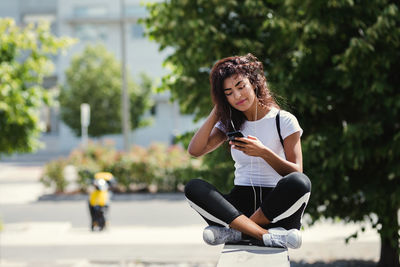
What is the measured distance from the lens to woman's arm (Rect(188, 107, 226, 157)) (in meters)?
2.86

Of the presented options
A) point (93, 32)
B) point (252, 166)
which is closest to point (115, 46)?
point (93, 32)

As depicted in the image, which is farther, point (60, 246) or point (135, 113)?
point (135, 113)

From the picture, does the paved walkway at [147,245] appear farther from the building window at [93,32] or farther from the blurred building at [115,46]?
the building window at [93,32]

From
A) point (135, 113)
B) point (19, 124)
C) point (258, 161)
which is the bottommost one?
point (135, 113)

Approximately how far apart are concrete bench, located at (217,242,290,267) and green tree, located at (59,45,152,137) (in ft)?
104

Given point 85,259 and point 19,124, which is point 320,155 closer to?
point 85,259

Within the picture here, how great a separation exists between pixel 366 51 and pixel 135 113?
31.3 m

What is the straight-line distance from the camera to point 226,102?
2.88 meters

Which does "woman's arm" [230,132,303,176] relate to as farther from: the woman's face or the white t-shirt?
the woman's face

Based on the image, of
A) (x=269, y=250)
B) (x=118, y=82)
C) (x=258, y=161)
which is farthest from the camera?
(x=118, y=82)

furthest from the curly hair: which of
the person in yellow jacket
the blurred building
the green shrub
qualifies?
the blurred building

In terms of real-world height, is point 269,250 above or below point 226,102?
below

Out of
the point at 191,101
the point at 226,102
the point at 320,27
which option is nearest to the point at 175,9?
the point at 191,101

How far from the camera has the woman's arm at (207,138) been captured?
2859 millimetres
